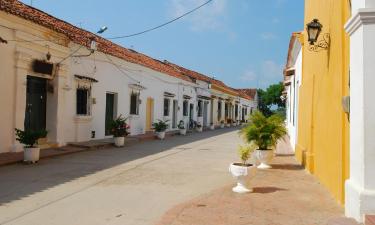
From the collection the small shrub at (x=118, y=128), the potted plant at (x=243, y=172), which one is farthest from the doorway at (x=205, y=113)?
the potted plant at (x=243, y=172)

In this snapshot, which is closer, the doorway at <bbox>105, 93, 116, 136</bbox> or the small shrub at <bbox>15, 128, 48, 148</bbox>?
the small shrub at <bbox>15, 128, 48, 148</bbox>

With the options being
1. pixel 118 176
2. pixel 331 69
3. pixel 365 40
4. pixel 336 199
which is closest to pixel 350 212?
pixel 336 199

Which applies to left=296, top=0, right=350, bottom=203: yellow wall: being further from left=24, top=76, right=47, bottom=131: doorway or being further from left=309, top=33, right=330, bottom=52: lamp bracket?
left=24, top=76, right=47, bottom=131: doorway

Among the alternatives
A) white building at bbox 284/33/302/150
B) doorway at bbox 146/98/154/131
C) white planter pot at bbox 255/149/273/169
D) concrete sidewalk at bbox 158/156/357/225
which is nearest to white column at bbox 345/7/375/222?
concrete sidewalk at bbox 158/156/357/225

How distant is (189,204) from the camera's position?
21.4ft

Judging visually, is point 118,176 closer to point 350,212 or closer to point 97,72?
point 350,212

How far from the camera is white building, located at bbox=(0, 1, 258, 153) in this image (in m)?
12.2

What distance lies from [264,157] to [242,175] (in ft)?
11.1

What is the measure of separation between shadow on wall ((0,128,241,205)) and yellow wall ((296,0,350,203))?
5.29 metres

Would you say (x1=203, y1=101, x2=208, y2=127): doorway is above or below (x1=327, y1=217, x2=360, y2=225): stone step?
above

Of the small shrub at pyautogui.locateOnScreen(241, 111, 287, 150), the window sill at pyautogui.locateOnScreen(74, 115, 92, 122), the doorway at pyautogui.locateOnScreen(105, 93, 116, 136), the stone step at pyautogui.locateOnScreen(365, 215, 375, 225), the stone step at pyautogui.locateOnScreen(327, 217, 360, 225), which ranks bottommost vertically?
the stone step at pyautogui.locateOnScreen(327, 217, 360, 225)

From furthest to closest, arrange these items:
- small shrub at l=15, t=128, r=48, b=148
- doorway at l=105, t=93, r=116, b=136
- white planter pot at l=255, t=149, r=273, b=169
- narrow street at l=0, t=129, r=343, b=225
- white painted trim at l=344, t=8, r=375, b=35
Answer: doorway at l=105, t=93, r=116, b=136
small shrub at l=15, t=128, r=48, b=148
white planter pot at l=255, t=149, r=273, b=169
narrow street at l=0, t=129, r=343, b=225
white painted trim at l=344, t=8, r=375, b=35

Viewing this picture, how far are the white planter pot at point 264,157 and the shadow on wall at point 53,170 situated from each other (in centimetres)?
393

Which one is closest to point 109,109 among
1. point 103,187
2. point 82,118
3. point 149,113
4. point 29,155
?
point 82,118
